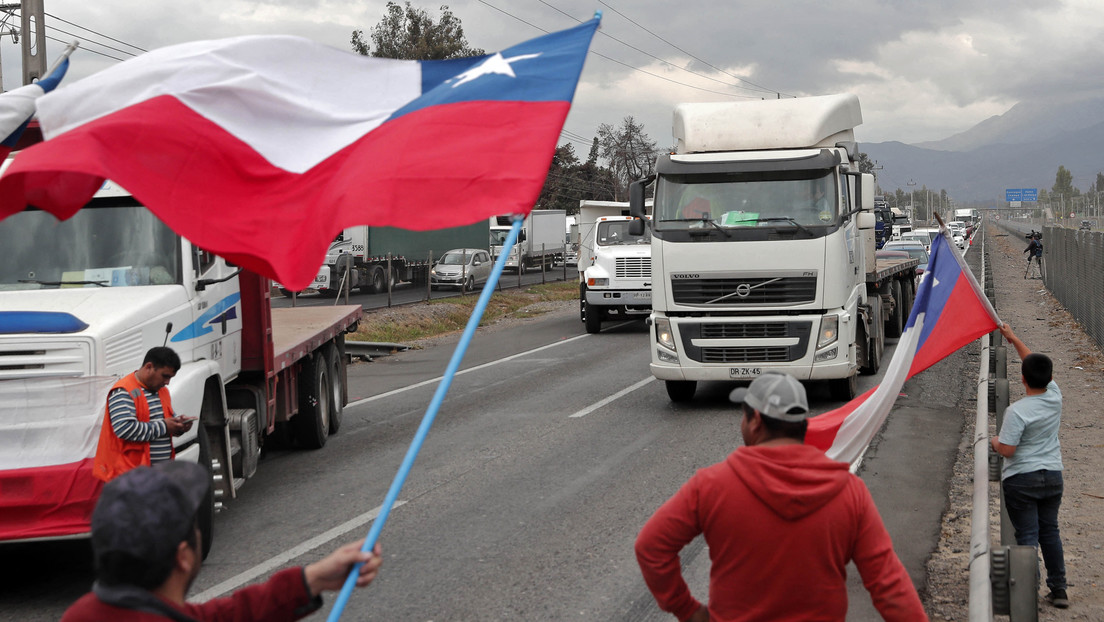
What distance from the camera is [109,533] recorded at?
90.9 inches

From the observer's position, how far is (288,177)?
4.12 metres

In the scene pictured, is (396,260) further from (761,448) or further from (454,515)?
(761,448)

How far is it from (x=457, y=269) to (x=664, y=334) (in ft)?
86.8

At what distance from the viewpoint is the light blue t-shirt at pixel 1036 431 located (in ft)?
20.2

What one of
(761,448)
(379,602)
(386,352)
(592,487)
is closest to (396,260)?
(386,352)

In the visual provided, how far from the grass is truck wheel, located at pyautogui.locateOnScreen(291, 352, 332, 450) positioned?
11845 millimetres

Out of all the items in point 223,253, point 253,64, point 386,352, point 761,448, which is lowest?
point 386,352

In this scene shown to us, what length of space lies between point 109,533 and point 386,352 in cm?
1956

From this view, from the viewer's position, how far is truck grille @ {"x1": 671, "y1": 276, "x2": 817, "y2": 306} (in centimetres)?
1252

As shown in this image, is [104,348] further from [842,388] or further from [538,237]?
[538,237]

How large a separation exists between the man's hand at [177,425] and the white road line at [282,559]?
98 cm

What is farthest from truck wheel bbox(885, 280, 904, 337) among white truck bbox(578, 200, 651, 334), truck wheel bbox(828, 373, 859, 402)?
truck wheel bbox(828, 373, 859, 402)

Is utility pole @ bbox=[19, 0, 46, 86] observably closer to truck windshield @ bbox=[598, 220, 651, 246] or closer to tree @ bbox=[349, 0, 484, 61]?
truck windshield @ bbox=[598, 220, 651, 246]

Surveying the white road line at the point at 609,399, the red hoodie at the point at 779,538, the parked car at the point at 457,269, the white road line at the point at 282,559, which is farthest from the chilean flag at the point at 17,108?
the parked car at the point at 457,269
